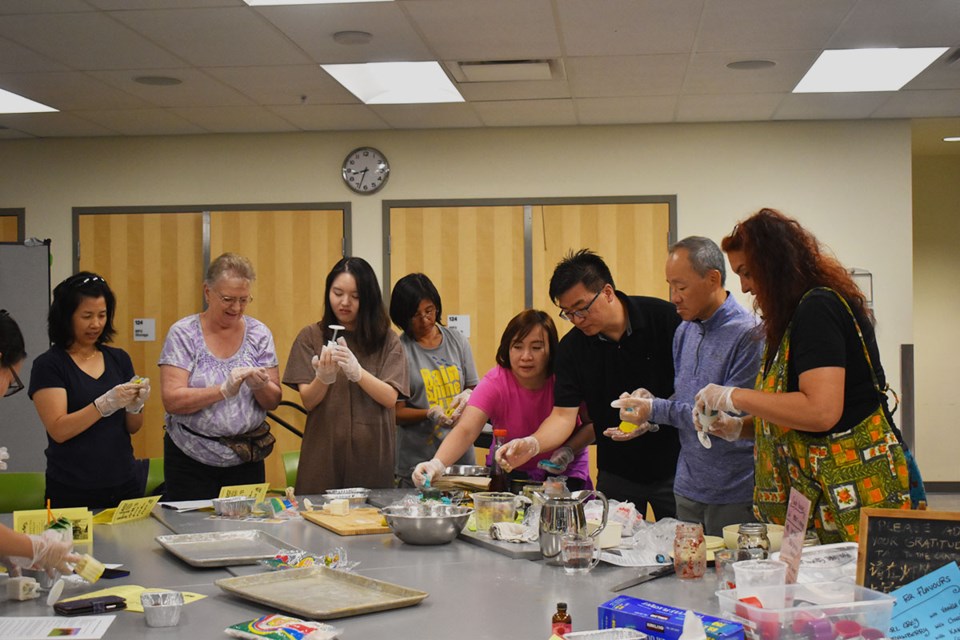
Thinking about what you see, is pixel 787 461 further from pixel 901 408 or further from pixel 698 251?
pixel 901 408

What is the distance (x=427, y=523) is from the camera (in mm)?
2498

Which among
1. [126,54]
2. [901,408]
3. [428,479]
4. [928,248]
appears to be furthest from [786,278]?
[928,248]

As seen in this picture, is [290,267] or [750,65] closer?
[750,65]

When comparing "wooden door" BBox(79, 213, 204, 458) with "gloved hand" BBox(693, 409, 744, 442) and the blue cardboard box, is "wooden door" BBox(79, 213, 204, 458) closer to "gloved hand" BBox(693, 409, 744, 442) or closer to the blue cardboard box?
"gloved hand" BBox(693, 409, 744, 442)

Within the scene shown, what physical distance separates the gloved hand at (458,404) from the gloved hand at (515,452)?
784 millimetres

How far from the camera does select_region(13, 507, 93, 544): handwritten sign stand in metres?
2.48

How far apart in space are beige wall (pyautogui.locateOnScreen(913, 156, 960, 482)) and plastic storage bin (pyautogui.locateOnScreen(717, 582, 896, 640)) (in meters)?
6.72

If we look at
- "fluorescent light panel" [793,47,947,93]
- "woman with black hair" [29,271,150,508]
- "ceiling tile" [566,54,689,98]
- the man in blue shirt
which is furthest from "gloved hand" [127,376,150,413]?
"fluorescent light panel" [793,47,947,93]

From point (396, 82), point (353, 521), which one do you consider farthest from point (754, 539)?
point (396, 82)

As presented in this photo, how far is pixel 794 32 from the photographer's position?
14.2 feet

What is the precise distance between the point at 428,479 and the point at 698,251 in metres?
1.08

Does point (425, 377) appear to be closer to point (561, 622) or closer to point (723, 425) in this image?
point (723, 425)

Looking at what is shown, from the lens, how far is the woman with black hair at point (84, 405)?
10.6 ft

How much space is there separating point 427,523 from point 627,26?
2.62m
